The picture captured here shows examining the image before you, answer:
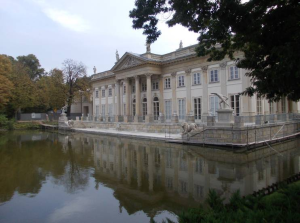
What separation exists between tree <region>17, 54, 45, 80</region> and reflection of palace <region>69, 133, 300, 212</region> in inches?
2069

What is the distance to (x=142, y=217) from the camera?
5.56 m

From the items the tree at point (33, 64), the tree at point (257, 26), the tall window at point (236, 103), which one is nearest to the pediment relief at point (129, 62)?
the tall window at point (236, 103)

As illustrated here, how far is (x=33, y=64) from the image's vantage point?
2302 inches

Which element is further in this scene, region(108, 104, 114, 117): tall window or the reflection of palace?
Answer: region(108, 104, 114, 117): tall window

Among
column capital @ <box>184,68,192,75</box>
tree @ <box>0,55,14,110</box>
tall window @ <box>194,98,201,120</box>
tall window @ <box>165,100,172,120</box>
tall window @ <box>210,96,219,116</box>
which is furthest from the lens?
tree @ <box>0,55,14,110</box>

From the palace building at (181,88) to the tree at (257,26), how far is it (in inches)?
598

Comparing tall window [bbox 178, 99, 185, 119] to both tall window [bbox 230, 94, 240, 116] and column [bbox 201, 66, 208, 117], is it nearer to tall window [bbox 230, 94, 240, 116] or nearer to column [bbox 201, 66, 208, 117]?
column [bbox 201, 66, 208, 117]

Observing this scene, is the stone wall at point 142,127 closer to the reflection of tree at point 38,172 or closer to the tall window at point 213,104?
the tall window at point 213,104

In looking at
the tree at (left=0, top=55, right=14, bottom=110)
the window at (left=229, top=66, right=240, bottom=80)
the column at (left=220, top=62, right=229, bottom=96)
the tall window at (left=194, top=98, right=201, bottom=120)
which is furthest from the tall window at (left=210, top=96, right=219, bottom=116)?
the tree at (left=0, top=55, right=14, bottom=110)

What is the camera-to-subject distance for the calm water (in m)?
5.95

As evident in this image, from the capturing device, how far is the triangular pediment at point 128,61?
28.9 m

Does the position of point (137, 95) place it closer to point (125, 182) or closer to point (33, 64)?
point (125, 182)

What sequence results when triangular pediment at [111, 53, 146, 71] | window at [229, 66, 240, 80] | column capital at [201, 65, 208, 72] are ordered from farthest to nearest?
triangular pediment at [111, 53, 146, 71] → column capital at [201, 65, 208, 72] → window at [229, 66, 240, 80]

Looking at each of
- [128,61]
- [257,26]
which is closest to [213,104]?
[128,61]
